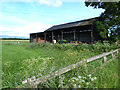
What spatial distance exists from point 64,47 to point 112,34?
286 inches

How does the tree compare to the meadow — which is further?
the tree

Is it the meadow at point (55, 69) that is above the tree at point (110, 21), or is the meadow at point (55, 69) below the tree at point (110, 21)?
below

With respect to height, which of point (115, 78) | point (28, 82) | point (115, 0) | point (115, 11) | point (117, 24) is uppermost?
point (115, 0)

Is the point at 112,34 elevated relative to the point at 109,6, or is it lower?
lower

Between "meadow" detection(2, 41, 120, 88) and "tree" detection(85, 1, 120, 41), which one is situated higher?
"tree" detection(85, 1, 120, 41)

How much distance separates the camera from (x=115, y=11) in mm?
11570

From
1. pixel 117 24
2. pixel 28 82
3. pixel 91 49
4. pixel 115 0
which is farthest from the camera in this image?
pixel 117 24

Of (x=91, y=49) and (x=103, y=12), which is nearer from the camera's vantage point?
(x=91, y=49)

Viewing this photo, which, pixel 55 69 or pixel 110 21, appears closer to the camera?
pixel 55 69

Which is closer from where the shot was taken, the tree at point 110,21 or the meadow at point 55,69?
the meadow at point 55,69

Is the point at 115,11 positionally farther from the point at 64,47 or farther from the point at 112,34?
the point at 64,47

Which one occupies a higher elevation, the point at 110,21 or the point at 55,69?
the point at 110,21

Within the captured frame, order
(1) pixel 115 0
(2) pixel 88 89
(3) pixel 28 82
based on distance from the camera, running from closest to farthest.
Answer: (3) pixel 28 82 → (2) pixel 88 89 → (1) pixel 115 0

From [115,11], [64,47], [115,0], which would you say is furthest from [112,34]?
[64,47]
